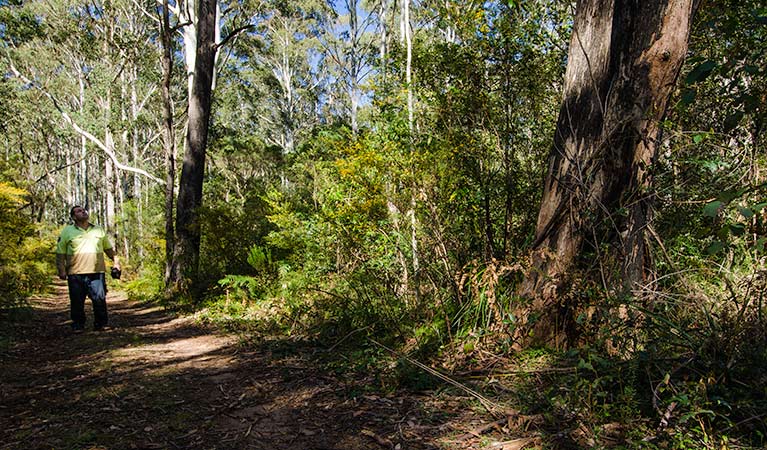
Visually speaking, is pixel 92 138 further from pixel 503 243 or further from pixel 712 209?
pixel 712 209

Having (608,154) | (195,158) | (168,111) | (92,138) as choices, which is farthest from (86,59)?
(608,154)

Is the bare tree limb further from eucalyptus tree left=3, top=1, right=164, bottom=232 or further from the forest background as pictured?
eucalyptus tree left=3, top=1, right=164, bottom=232

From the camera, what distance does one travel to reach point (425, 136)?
15.7ft

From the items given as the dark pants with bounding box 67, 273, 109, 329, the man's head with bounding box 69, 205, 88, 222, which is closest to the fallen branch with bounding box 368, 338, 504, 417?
the dark pants with bounding box 67, 273, 109, 329

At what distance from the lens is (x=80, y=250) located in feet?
17.8

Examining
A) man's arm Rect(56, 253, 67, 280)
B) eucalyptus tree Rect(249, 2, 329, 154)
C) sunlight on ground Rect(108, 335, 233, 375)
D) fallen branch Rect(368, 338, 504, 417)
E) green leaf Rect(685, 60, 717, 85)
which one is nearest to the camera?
green leaf Rect(685, 60, 717, 85)

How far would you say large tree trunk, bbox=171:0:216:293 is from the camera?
8398mm

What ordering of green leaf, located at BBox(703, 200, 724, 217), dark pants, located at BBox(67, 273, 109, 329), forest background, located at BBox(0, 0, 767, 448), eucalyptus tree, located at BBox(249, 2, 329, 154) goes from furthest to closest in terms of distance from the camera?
eucalyptus tree, located at BBox(249, 2, 329, 154)
dark pants, located at BBox(67, 273, 109, 329)
forest background, located at BBox(0, 0, 767, 448)
green leaf, located at BBox(703, 200, 724, 217)

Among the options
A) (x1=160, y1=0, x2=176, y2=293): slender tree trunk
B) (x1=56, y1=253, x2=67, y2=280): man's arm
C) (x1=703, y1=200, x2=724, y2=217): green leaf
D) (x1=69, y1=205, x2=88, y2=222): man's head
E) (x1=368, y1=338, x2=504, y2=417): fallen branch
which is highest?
(x1=160, y1=0, x2=176, y2=293): slender tree trunk

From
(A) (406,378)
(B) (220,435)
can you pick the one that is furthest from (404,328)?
(B) (220,435)

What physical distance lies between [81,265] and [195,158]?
145 inches

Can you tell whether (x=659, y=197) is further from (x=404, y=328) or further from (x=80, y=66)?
(x=80, y=66)

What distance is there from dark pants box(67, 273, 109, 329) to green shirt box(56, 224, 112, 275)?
0.09 meters

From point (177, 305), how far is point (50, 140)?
3374cm
